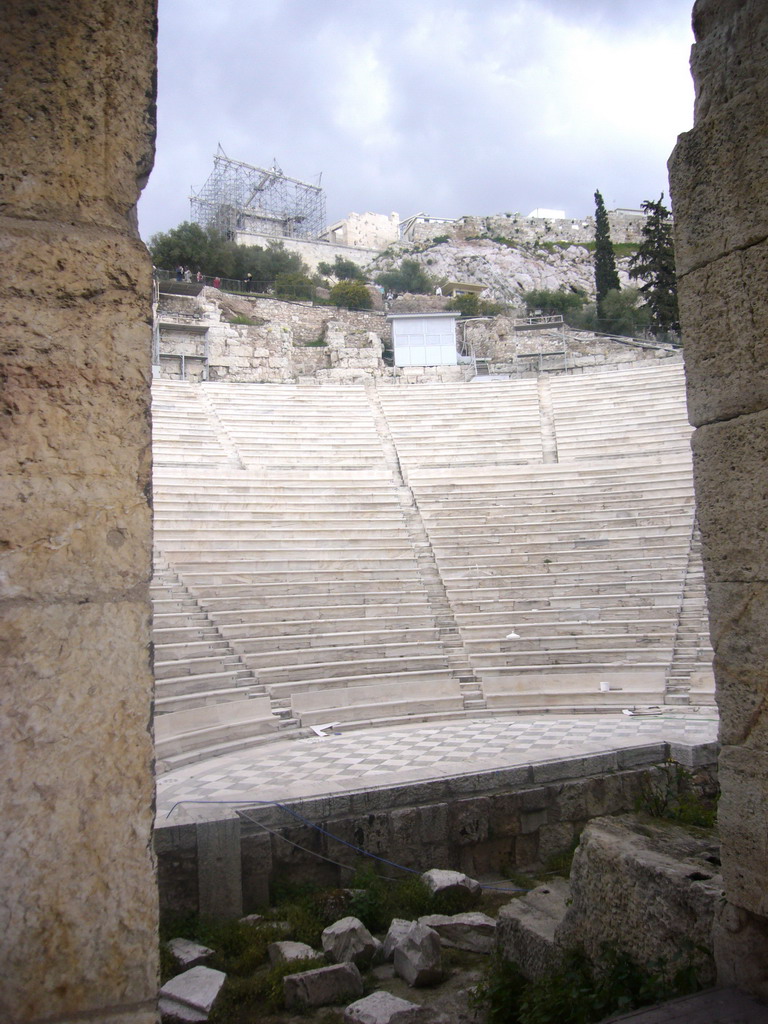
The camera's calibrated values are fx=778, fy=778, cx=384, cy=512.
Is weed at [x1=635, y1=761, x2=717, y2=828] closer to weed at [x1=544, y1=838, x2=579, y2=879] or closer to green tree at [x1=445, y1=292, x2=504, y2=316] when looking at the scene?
weed at [x1=544, y1=838, x2=579, y2=879]

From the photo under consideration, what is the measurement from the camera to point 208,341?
2652cm

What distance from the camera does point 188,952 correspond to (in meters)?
4.09

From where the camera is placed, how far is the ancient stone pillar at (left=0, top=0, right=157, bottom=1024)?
1351 mm

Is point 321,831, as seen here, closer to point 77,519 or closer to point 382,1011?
point 382,1011

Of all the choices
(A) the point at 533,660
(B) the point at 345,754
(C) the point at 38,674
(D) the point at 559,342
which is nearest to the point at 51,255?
(C) the point at 38,674

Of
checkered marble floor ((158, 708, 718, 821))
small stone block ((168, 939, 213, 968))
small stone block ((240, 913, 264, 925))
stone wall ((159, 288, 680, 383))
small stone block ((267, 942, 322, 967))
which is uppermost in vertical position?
stone wall ((159, 288, 680, 383))

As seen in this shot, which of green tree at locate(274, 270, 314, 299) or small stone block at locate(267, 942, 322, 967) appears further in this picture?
green tree at locate(274, 270, 314, 299)

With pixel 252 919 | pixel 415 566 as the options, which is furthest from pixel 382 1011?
pixel 415 566

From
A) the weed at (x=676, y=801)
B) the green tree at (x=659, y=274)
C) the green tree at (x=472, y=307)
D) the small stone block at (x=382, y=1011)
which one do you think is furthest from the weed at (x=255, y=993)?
the green tree at (x=472, y=307)

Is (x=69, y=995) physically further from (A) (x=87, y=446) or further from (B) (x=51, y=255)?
(B) (x=51, y=255)

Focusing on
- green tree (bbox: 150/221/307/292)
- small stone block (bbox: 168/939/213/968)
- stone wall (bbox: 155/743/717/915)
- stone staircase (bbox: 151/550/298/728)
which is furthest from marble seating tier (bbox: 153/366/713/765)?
green tree (bbox: 150/221/307/292)

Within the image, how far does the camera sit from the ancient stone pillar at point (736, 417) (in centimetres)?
228

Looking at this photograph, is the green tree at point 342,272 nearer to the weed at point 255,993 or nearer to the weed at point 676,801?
the weed at point 676,801

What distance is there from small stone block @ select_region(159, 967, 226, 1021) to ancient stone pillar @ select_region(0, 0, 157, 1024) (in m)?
2.47
